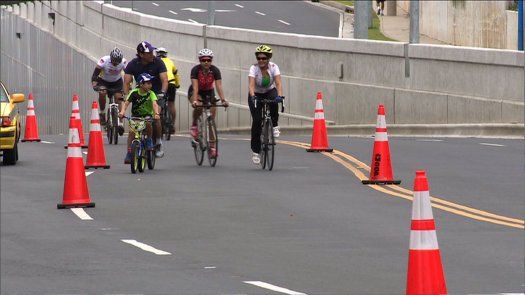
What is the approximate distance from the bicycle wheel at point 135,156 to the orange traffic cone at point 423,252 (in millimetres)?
12740

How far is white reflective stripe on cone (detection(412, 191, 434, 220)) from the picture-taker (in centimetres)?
948

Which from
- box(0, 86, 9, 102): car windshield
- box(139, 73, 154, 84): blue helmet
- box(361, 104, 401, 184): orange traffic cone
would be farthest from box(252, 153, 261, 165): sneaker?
box(0, 86, 9, 102): car windshield

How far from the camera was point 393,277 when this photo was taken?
12930mm

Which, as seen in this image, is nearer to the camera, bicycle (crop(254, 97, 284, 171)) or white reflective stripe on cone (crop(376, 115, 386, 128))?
white reflective stripe on cone (crop(376, 115, 386, 128))

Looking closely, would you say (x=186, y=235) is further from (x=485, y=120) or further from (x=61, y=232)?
(x=485, y=120)

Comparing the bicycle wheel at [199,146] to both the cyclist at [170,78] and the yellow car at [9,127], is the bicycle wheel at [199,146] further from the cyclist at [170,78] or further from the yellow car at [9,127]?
the cyclist at [170,78]

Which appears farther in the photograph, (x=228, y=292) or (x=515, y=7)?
(x=515, y=7)

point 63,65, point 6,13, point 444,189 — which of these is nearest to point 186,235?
point 444,189

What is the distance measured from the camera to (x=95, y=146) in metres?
23.1

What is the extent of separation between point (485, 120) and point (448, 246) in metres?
18.2

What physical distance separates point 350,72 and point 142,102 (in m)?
16.4

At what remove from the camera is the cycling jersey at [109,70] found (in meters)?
29.8

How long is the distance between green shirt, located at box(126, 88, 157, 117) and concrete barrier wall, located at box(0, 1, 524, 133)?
11.0 meters

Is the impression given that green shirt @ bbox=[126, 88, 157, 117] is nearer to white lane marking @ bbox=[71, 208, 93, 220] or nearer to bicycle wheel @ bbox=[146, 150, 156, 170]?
bicycle wheel @ bbox=[146, 150, 156, 170]
